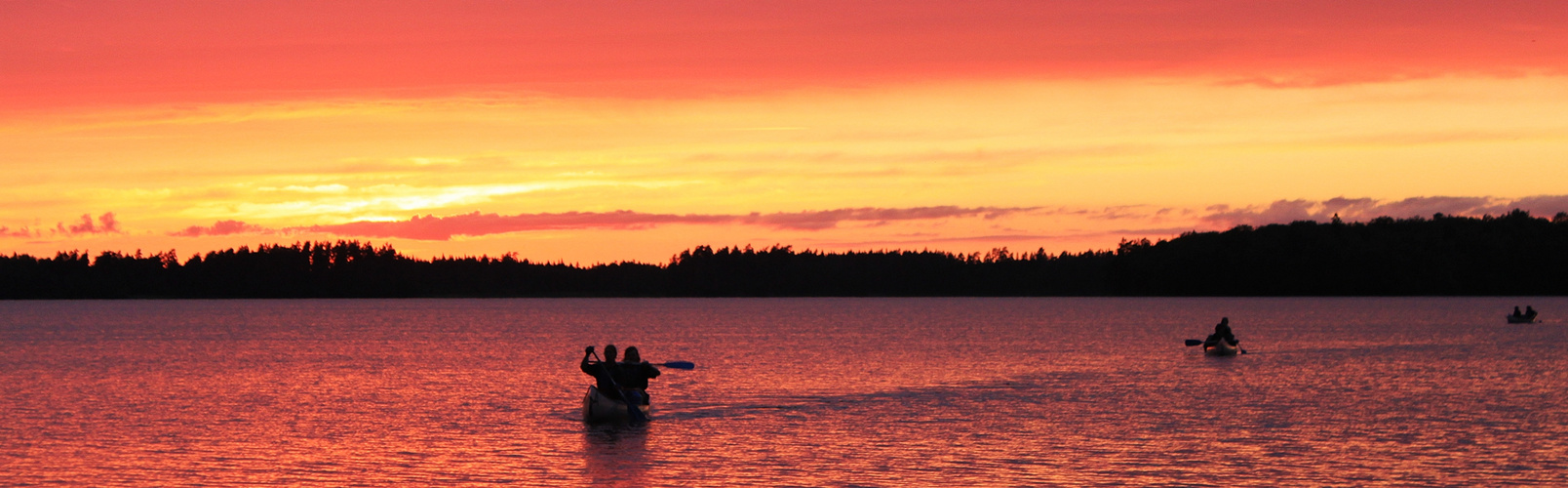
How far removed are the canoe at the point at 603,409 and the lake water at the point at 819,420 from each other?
0.91m

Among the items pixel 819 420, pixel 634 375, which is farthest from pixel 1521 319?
pixel 634 375

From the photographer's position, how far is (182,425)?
35.3 metres

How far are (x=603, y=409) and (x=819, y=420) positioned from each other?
5499mm

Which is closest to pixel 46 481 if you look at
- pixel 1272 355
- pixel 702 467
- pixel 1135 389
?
pixel 702 467

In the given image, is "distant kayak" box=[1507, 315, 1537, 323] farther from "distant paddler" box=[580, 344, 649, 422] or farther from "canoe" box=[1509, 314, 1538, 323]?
"distant paddler" box=[580, 344, 649, 422]

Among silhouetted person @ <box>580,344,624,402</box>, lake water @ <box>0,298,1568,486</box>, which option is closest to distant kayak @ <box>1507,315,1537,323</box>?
lake water @ <box>0,298,1568,486</box>

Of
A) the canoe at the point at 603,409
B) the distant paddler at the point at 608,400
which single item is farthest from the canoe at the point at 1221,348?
the canoe at the point at 603,409

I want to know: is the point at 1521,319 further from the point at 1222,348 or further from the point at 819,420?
the point at 819,420

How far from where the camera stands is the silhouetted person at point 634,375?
35.7 metres

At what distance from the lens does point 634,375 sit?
118 ft

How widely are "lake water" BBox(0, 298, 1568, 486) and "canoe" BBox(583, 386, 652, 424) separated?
91 cm

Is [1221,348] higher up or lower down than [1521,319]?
lower down

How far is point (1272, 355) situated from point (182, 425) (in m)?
53.4

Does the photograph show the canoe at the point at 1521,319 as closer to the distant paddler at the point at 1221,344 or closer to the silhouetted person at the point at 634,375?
the distant paddler at the point at 1221,344
